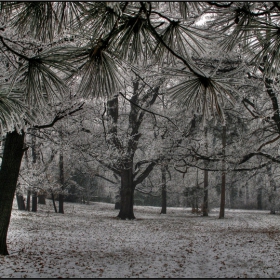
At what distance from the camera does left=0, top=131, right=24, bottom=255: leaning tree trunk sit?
6109 millimetres

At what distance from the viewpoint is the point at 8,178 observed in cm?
614

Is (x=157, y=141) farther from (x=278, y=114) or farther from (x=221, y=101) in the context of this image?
(x=221, y=101)

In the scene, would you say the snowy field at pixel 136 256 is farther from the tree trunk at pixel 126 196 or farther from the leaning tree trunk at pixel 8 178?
the tree trunk at pixel 126 196

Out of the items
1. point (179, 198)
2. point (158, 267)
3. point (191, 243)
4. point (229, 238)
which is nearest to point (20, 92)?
point (158, 267)

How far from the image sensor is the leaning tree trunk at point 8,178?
611 cm

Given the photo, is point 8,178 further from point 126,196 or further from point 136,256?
point 126,196

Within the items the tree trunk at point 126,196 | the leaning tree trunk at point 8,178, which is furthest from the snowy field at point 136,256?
the tree trunk at point 126,196

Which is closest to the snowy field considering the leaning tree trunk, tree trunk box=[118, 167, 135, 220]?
the leaning tree trunk

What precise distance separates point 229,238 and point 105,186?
27.6 m

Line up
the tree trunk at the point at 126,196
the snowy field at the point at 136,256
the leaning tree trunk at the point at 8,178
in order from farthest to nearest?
the tree trunk at the point at 126,196 → the leaning tree trunk at the point at 8,178 → the snowy field at the point at 136,256

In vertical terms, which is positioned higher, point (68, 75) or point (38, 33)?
point (38, 33)

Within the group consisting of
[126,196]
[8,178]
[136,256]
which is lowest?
[136,256]

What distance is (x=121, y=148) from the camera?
1407 cm

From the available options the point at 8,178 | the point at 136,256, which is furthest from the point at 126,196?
the point at 8,178
